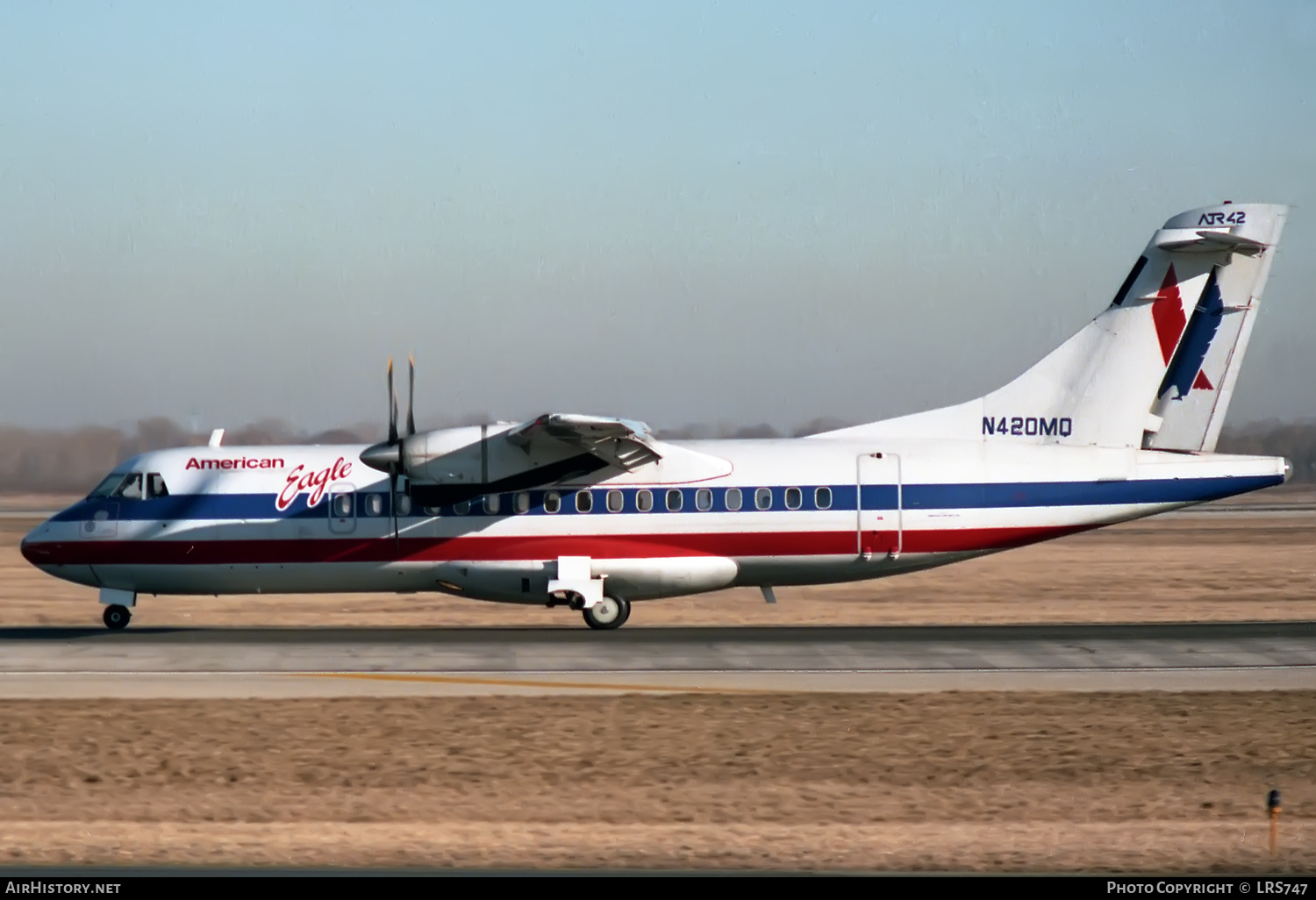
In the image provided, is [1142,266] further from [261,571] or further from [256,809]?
[256,809]

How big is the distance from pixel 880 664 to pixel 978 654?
1935 mm

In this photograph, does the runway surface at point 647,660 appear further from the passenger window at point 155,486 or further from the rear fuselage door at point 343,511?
the passenger window at point 155,486

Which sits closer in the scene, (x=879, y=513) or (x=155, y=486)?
(x=879, y=513)

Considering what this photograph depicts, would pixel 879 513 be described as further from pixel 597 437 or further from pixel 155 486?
pixel 155 486

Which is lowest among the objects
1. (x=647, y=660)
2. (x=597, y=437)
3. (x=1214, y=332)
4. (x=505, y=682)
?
(x=647, y=660)

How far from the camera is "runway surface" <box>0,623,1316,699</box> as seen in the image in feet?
64.1

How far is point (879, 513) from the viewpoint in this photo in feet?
85.6

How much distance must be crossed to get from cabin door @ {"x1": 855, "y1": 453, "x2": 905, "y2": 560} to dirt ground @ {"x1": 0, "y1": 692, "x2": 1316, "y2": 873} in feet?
25.3

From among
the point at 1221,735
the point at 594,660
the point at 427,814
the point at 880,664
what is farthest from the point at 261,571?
the point at 1221,735

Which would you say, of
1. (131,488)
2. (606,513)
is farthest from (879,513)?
(131,488)

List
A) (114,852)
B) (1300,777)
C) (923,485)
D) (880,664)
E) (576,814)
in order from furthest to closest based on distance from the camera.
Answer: (923,485)
(880,664)
(1300,777)
(576,814)
(114,852)

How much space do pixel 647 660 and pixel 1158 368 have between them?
12.2m

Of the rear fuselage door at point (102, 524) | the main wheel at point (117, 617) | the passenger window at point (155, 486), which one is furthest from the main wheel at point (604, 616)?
the rear fuselage door at point (102, 524)

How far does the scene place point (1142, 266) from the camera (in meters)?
27.7
